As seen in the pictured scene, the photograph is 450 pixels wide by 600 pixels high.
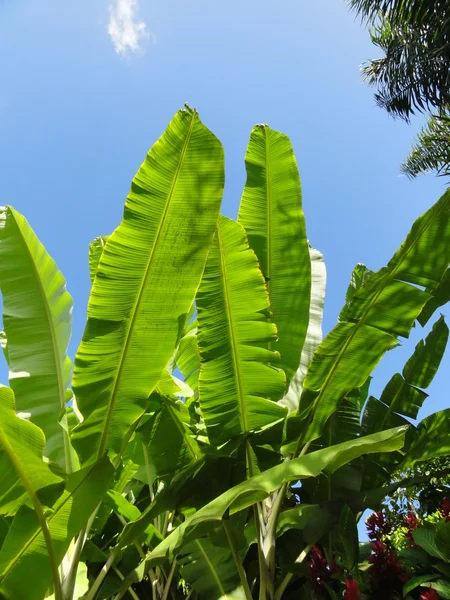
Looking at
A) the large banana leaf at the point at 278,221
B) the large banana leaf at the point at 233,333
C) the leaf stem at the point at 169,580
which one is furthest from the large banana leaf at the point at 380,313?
the leaf stem at the point at 169,580

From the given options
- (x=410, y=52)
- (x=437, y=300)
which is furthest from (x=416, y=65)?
(x=437, y=300)

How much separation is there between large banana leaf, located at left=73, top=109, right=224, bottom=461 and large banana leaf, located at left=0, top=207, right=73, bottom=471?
0.38 m

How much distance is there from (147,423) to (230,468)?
17.4 inches

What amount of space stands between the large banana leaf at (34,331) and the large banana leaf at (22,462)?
0.44 meters

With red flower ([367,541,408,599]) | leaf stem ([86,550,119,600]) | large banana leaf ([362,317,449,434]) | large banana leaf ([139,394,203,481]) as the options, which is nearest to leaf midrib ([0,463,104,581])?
leaf stem ([86,550,119,600])

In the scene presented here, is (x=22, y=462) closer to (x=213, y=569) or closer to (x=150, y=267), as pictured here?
(x=150, y=267)

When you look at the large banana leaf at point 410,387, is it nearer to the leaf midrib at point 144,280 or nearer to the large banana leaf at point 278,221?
the large banana leaf at point 278,221

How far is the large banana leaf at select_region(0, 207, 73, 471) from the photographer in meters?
2.15

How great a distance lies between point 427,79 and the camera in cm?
893

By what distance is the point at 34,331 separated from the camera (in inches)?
86.4

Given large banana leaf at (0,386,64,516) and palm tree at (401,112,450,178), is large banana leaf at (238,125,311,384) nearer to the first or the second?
large banana leaf at (0,386,64,516)

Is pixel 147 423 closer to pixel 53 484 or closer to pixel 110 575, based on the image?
pixel 53 484

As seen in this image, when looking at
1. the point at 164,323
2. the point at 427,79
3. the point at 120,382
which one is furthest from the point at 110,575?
the point at 427,79

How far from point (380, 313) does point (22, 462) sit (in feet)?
4.84
